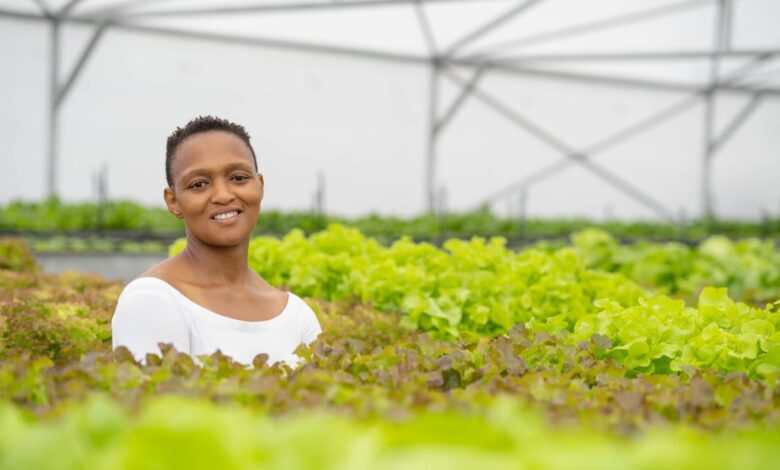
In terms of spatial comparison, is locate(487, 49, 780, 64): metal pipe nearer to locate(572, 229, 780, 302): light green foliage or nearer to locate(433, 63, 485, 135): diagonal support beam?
locate(433, 63, 485, 135): diagonal support beam

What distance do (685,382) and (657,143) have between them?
19.4 meters

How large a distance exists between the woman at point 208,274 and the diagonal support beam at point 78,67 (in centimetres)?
1312

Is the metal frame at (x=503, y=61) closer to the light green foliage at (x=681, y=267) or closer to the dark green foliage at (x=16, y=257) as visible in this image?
the light green foliage at (x=681, y=267)

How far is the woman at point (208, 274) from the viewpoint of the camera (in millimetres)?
2879

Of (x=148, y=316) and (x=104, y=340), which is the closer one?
(x=148, y=316)

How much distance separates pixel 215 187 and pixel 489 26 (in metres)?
13.7

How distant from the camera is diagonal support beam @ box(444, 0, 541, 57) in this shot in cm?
1491

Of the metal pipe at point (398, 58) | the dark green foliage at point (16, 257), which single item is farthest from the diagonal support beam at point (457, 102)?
the dark green foliage at point (16, 257)

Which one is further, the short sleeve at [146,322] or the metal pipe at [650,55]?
the metal pipe at [650,55]

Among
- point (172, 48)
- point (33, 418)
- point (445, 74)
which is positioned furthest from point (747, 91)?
point (33, 418)

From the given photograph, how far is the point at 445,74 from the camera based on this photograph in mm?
18656

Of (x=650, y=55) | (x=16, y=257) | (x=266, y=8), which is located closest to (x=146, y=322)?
(x=16, y=257)

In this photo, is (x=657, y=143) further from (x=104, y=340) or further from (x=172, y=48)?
(x=104, y=340)

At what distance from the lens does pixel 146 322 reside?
285 centimetres
